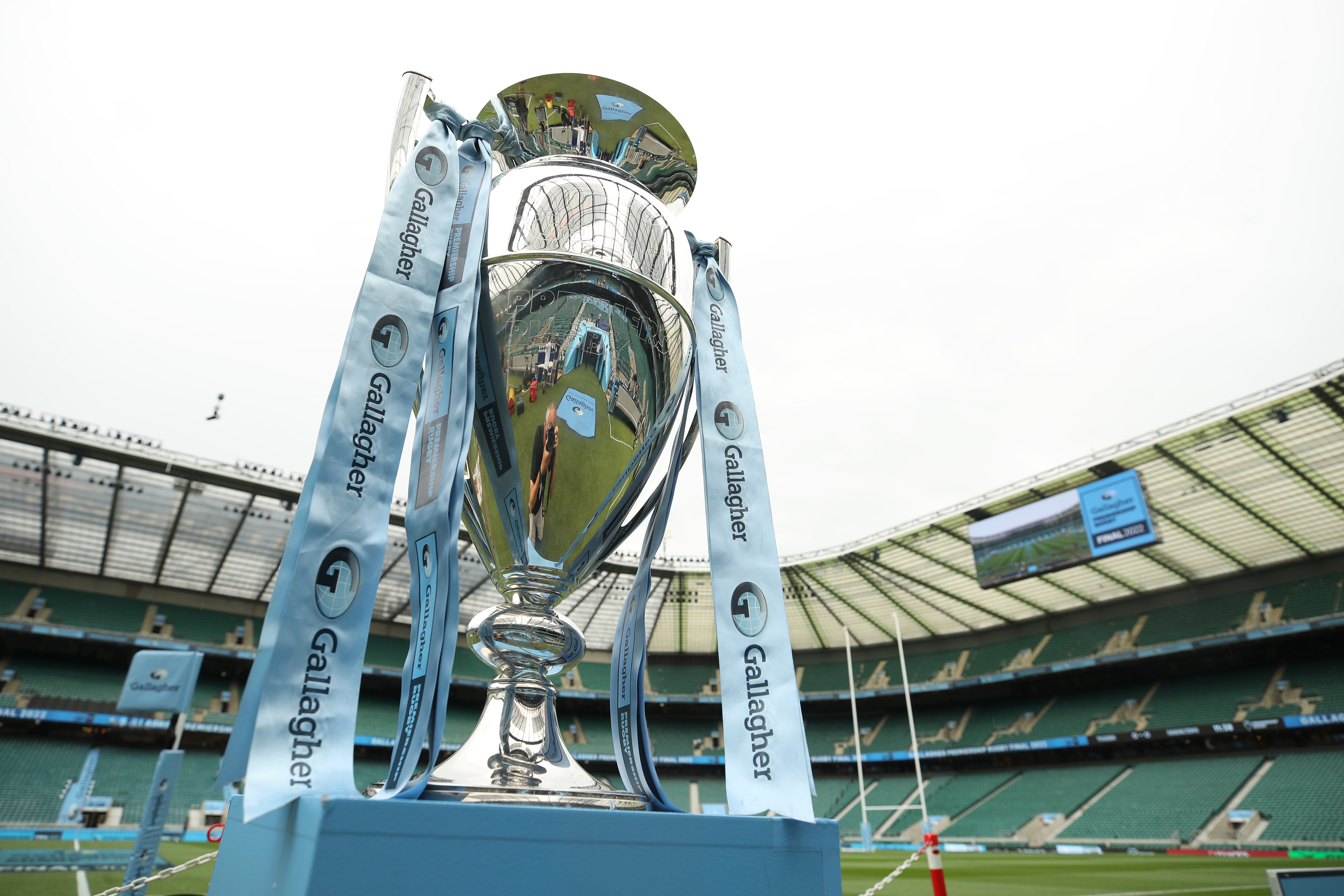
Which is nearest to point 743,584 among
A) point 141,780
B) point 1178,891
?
point 1178,891

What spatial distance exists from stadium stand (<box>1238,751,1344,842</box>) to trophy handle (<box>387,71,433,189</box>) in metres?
24.6

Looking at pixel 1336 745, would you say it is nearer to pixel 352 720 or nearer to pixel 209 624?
pixel 352 720

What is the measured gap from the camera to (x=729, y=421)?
4.25ft

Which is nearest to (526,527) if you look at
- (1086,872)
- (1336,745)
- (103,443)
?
(1086,872)

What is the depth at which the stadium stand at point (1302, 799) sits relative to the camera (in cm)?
1794

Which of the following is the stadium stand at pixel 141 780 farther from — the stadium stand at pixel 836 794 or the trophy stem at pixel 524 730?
the trophy stem at pixel 524 730

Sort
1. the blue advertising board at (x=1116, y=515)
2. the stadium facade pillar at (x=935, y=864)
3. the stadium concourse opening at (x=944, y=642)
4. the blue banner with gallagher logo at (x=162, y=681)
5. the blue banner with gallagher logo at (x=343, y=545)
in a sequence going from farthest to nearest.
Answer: the blue advertising board at (x=1116, y=515) → the stadium concourse opening at (x=944, y=642) → the blue banner with gallagher logo at (x=162, y=681) → the stadium facade pillar at (x=935, y=864) → the blue banner with gallagher logo at (x=343, y=545)

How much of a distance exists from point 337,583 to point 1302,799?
2663 centimetres

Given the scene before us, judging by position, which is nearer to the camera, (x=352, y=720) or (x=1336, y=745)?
(x=352, y=720)

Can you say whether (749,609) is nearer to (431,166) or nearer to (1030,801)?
(431,166)

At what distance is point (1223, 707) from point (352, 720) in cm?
2951

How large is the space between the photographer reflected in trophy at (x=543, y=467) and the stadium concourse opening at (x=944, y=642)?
15.7 m

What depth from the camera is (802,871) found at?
90 centimetres

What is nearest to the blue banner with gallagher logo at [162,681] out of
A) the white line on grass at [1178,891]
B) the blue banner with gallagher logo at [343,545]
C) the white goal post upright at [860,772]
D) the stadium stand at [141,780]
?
the blue banner with gallagher logo at [343,545]
